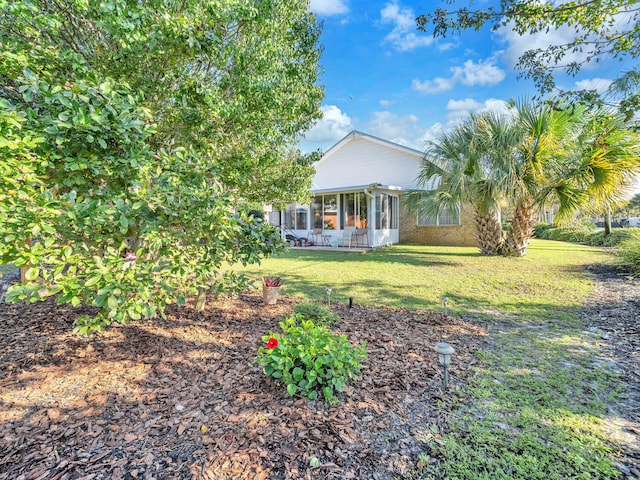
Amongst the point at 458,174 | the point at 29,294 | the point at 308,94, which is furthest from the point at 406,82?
the point at 29,294

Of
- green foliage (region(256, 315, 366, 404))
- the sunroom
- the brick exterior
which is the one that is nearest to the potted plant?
green foliage (region(256, 315, 366, 404))

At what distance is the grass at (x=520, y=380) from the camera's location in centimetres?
197

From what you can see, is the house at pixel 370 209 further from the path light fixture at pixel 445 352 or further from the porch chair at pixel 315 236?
the path light fixture at pixel 445 352

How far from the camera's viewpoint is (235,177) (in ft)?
14.0

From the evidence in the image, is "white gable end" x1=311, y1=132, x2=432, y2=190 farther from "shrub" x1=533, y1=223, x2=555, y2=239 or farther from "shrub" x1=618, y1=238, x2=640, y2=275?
"shrub" x1=533, y1=223, x2=555, y2=239

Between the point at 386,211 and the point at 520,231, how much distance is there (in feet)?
19.9

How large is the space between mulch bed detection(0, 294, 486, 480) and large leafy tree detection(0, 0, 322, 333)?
2.03ft

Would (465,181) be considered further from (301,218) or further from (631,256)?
(301,218)

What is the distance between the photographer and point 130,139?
268 centimetres

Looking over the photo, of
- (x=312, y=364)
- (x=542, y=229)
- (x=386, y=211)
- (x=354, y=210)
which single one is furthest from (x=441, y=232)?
(x=312, y=364)

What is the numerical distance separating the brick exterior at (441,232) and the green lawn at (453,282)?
178 inches

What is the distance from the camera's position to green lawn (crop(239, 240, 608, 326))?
5551 mm

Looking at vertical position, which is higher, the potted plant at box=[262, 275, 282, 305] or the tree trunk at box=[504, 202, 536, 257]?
the tree trunk at box=[504, 202, 536, 257]

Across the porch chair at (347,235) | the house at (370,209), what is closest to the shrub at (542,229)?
the house at (370,209)
